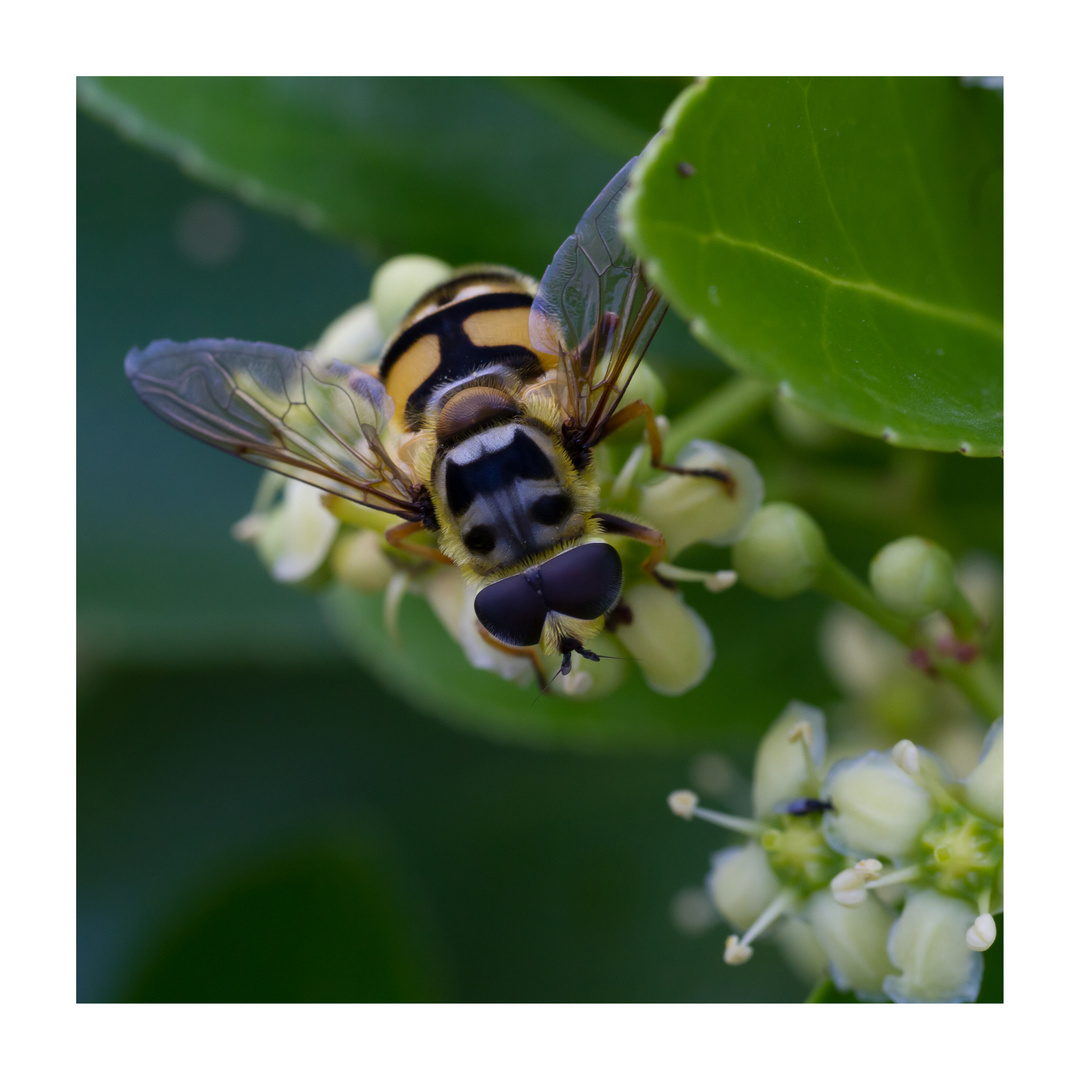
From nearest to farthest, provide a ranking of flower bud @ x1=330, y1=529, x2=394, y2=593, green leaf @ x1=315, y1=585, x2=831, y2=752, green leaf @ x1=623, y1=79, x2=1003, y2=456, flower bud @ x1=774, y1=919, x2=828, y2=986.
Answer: green leaf @ x1=623, y1=79, x2=1003, y2=456
flower bud @ x1=330, y1=529, x2=394, y2=593
flower bud @ x1=774, y1=919, x2=828, y2=986
green leaf @ x1=315, y1=585, x2=831, y2=752

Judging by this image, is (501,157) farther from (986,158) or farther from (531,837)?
A: (531,837)

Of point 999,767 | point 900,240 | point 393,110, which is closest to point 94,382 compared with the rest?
point 393,110

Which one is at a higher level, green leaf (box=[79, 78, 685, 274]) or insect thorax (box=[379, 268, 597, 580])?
green leaf (box=[79, 78, 685, 274])

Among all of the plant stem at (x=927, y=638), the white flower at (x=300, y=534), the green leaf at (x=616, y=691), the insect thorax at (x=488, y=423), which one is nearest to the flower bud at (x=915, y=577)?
the plant stem at (x=927, y=638)

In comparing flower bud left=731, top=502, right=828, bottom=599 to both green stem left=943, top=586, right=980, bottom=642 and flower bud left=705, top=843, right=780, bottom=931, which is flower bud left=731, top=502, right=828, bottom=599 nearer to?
green stem left=943, top=586, right=980, bottom=642

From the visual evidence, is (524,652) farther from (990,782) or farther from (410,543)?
(990,782)

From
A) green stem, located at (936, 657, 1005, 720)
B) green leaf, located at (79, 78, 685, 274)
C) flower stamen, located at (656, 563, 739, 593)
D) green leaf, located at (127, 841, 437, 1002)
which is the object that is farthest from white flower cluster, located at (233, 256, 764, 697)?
green leaf, located at (127, 841, 437, 1002)
